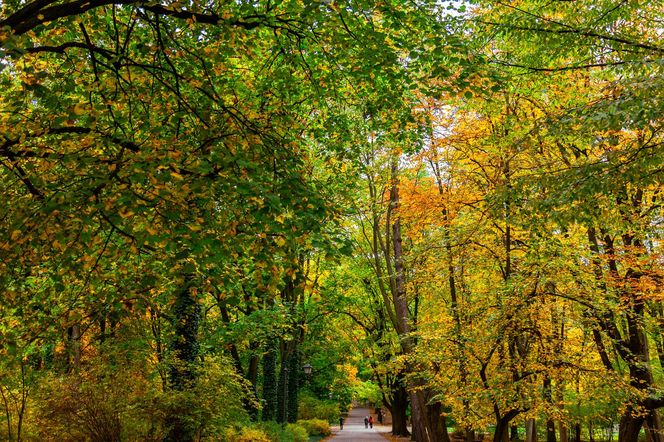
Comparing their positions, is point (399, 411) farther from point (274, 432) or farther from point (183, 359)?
point (183, 359)

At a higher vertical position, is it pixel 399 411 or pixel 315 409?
pixel 399 411

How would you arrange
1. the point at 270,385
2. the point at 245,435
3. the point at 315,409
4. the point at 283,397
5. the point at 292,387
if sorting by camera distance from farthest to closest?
the point at 315,409, the point at 292,387, the point at 283,397, the point at 270,385, the point at 245,435

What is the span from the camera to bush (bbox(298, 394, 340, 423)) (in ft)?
110

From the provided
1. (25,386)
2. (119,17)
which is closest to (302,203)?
(119,17)

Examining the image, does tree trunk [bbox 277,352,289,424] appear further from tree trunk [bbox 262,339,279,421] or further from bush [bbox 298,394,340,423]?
bush [bbox 298,394,340,423]

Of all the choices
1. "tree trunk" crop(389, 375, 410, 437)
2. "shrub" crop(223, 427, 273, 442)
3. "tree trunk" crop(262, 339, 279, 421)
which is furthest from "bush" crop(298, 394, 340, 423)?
"shrub" crop(223, 427, 273, 442)

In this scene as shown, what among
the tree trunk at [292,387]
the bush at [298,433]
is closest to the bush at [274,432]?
the bush at [298,433]

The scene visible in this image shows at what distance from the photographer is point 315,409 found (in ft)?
112

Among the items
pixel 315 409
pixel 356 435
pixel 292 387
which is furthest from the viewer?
pixel 315 409

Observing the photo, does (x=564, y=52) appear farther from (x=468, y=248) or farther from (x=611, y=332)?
(x=611, y=332)

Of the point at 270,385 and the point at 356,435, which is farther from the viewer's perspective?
the point at 356,435

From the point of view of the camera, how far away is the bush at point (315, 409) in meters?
33.4

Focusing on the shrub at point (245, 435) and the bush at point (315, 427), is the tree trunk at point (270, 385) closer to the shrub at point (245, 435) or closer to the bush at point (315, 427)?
the shrub at point (245, 435)

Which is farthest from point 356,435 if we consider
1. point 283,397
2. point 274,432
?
point 274,432
